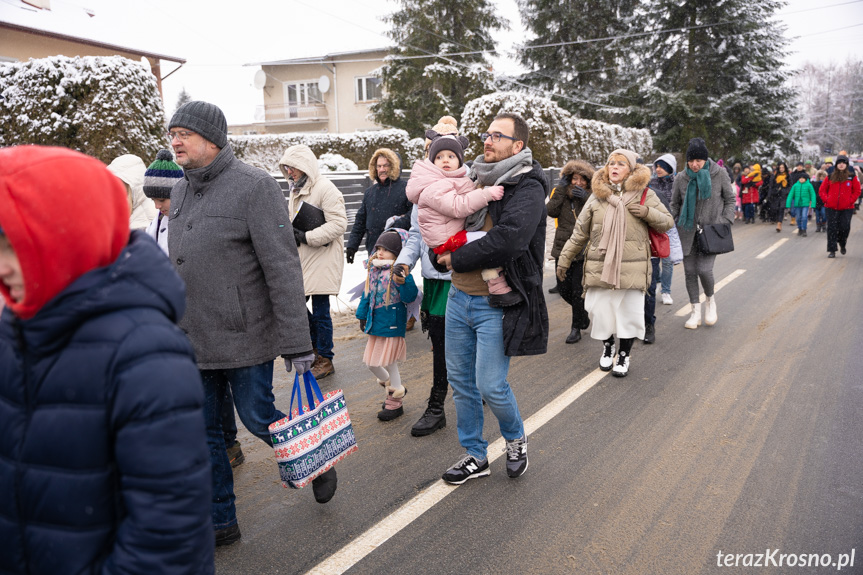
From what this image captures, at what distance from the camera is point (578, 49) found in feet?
119

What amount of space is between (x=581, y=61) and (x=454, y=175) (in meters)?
34.8

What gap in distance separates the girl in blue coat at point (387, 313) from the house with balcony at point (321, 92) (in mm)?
35527

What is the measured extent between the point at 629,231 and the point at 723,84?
3007cm

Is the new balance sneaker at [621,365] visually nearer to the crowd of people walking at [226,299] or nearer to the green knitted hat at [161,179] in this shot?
the crowd of people walking at [226,299]

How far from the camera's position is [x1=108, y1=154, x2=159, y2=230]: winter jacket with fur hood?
5.16 metres

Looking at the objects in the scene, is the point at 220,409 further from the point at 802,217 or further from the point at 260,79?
the point at 260,79

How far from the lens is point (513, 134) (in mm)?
3803

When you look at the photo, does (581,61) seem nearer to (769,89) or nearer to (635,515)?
(769,89)

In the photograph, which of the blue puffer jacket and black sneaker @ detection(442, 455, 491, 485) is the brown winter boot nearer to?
black sneaker @ detection(442, 455, 491, 485)

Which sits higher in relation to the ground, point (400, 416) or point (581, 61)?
point (581, 61)

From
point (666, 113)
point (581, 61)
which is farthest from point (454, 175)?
point (581, 61)

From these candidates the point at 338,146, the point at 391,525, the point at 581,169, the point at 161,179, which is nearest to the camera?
the point at 391,525

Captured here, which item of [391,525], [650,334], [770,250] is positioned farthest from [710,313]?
[770,250]

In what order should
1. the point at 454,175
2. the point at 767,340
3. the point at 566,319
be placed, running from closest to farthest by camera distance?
the point at 454,175 → the point at 767,340 → the point at 566,319
